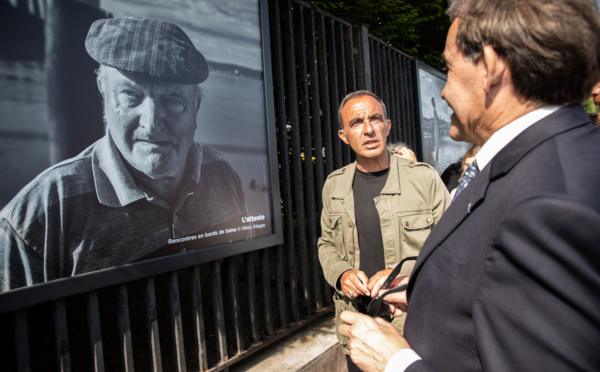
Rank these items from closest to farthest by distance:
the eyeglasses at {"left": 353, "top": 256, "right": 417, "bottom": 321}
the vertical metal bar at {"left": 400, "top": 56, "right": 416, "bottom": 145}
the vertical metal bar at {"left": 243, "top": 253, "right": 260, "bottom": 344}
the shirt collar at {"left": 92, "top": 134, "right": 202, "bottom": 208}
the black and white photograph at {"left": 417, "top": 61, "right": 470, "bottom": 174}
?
the eyeglasses at {"left": 353, "top": 256, "right": 417, "bottom": 321} < the shirt collar at {"left": 92, "top": 134, "right": 202, "bottom": 208} < the vertical metal bar at {"left": 243, "top": 253, "right": 260, "bottom": 344} < the vertical metal bar at {"left": 400, "top": 56, "right": 416, "bottom": 145} < the black and white photograph at {"left": 417, "top": 61, "right": 470, "bottom": 174}

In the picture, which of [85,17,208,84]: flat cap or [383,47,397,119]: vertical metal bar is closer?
[85,17,208,84]: flat cap

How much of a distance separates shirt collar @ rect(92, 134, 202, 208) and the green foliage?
314 cm

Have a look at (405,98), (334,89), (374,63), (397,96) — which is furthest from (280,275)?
(405,98)

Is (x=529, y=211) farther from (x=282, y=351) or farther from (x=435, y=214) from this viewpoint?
(x=282, y=351)

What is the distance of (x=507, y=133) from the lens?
3.38ft

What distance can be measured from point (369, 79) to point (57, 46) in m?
3.53

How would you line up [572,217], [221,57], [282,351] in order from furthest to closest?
1. [282,351]
2. [221,57]
3. [572,217]

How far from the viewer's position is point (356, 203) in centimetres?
248

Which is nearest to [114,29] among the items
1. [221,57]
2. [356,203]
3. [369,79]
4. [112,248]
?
[221,57]

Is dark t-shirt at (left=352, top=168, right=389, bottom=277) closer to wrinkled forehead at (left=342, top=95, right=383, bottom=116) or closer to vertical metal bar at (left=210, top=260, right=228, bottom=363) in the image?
wrinkled forehead at (left=342, top=95, right=383, bottom=116)

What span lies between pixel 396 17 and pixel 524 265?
621 centimetres

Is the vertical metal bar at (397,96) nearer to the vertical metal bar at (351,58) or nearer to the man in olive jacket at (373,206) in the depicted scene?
the vertical metal bar at (351,58)

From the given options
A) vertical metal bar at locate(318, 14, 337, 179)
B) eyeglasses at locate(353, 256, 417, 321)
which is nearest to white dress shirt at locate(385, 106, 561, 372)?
eyeglasses at locate(353, 256, 417, 321)

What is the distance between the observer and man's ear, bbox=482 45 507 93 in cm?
99
